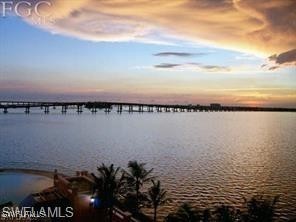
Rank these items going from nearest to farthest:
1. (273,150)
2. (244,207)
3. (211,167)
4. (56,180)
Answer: (56,180) < (244,207) < (211,167) < (273,150)

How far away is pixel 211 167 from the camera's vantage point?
1287 inches

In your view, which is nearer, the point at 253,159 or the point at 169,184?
the point at 169,184

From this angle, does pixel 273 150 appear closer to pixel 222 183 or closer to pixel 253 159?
pixel 253 159

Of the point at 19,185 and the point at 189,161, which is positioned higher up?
the point at 19,185

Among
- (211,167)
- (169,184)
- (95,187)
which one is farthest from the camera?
(211,167)

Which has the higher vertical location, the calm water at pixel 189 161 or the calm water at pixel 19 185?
the calm water at pixel 19 185

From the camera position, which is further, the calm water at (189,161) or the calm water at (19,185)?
the calm water at (189,161)

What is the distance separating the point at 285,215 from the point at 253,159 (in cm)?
1905

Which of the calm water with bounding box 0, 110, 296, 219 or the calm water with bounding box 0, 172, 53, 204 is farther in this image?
the calm water with bounding box 0, 110, 296, 219

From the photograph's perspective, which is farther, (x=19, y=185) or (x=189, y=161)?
(x=189, y=161)

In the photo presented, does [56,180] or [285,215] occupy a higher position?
[56,180]

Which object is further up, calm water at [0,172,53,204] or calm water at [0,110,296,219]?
calm water at [0,172,53,204]

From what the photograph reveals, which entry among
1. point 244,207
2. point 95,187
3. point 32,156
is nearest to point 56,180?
point 95,187

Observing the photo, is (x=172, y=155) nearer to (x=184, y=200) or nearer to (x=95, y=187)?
(x=184, y=200)
